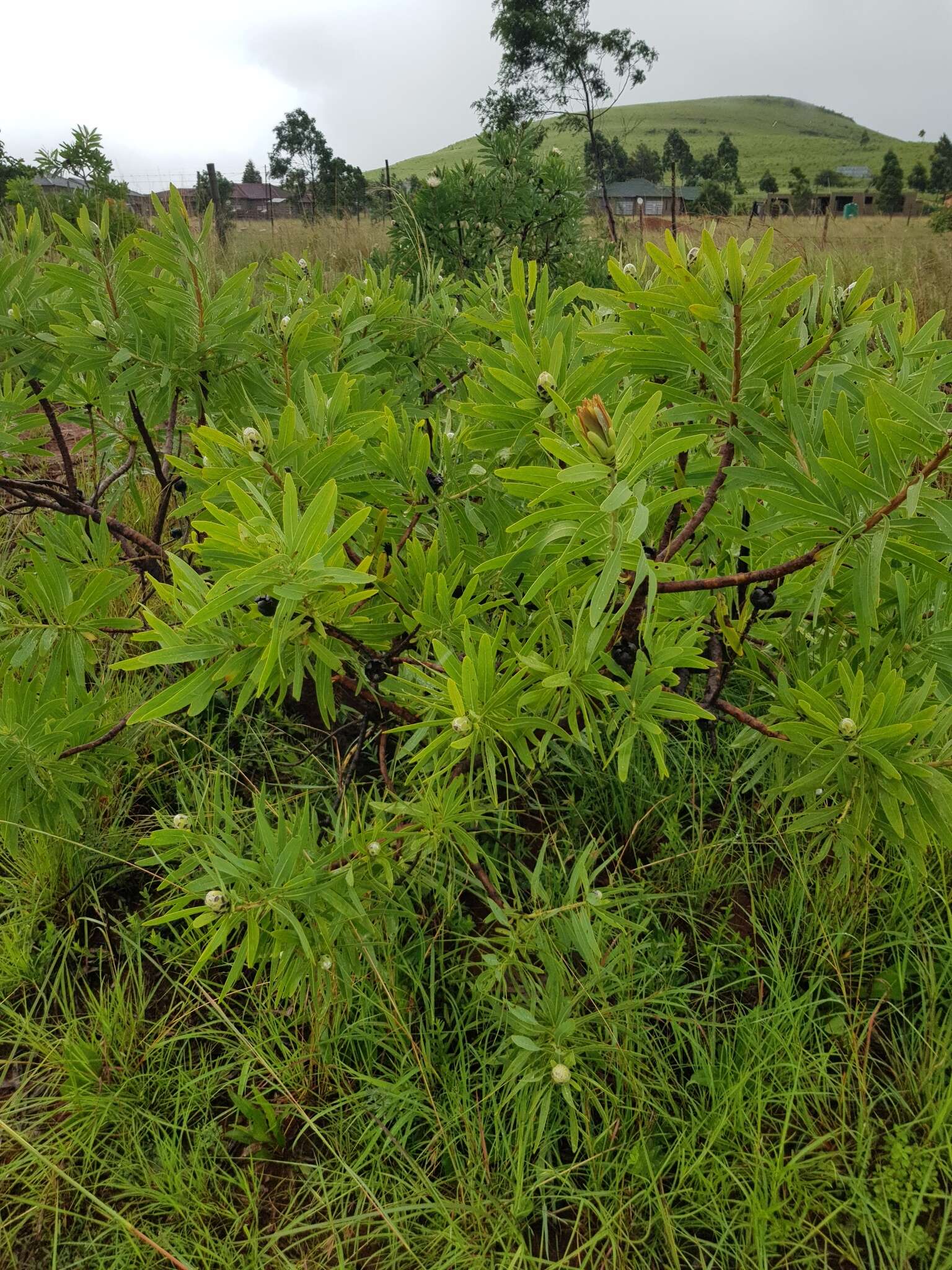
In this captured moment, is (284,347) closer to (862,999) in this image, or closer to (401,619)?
(401,619)

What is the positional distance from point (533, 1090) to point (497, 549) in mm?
915

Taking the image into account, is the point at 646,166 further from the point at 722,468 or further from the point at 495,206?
the point at 722,468

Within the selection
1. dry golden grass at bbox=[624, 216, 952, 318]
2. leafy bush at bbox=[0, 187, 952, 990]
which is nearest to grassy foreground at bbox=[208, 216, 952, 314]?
dry golden grass at bbox=[624, 216, 952, 318]

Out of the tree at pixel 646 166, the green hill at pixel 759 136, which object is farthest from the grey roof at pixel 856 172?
the tree at pixel 646 166

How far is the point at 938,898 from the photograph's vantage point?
166cm

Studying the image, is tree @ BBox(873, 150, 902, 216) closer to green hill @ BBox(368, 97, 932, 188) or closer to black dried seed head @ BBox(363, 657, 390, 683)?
green hill @ BBox(368, 97, 932, 188)

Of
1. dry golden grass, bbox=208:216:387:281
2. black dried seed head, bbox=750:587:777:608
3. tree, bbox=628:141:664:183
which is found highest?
tree, bbox=628:141:664:183

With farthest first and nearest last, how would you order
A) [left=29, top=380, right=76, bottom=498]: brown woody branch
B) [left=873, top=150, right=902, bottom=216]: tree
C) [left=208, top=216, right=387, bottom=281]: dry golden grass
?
[left=873, top=150, right=902, bottom=216]: tree → [left=208, top=216, right=387, bottom=281]: dry golden grass → [left=29, top=380, right=76, bottom=498]: brown woody branch

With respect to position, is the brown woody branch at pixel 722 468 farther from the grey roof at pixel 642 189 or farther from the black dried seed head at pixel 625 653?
the grey roof at pixel 642 189

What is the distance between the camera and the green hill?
7119cm

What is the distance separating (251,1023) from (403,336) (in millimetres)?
1540

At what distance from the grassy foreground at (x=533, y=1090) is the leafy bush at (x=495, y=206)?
3.27 metres

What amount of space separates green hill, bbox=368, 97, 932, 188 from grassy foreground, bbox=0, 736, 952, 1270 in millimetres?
67726

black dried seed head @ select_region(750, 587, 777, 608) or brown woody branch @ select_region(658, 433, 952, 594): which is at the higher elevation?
brown woody branch @ select_region(658, 433, 952, 594)
